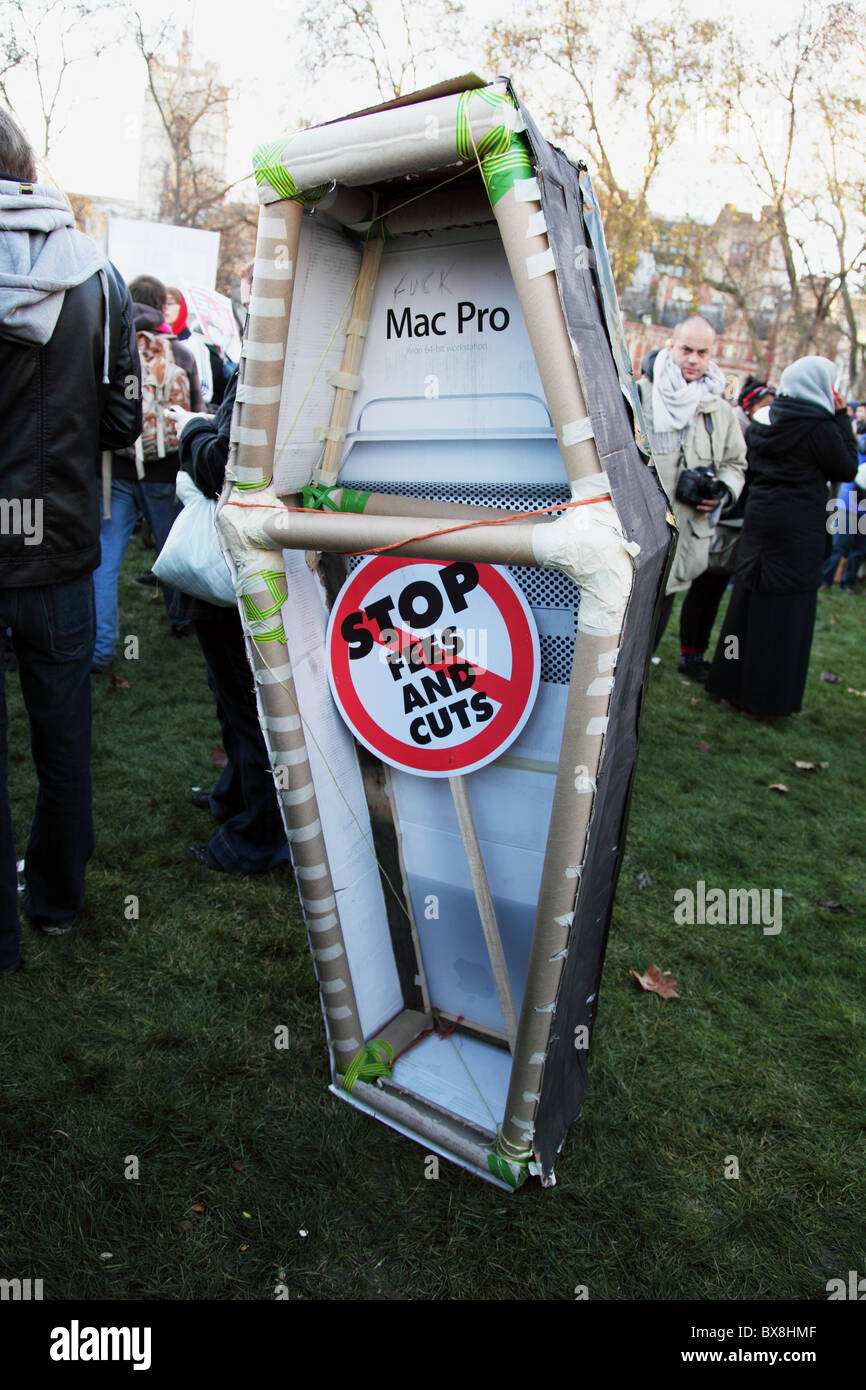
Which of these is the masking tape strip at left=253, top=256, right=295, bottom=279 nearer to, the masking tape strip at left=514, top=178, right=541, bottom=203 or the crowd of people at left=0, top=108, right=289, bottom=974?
the masking tape strip at left=514, top=178, right=541, bottom=203

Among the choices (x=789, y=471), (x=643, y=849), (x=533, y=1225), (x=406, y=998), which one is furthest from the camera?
(x=789, y=471)

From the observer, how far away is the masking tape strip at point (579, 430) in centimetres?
152

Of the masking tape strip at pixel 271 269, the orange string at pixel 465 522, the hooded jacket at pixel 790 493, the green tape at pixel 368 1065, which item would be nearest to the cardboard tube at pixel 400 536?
the orange string at pixel 465 522

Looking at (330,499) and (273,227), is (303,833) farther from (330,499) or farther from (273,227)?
(273,227)

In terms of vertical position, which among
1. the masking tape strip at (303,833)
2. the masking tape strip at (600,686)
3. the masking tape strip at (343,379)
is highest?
the masking tape strip at (343,379)

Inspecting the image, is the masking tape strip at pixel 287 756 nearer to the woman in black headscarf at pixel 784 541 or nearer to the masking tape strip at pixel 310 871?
the masking tape strip at pixel 310 871

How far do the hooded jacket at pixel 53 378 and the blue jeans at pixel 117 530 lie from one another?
246cm

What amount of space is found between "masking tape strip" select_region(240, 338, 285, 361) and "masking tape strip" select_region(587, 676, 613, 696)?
0.93m

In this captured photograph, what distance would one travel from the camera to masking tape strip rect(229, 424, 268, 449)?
186 cm

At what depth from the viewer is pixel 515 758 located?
2.13m

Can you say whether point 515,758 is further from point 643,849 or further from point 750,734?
point 750,734

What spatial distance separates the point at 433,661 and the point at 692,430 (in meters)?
3.69

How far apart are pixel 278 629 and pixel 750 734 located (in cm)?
410

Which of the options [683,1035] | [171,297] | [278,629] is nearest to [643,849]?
[683,1035]
